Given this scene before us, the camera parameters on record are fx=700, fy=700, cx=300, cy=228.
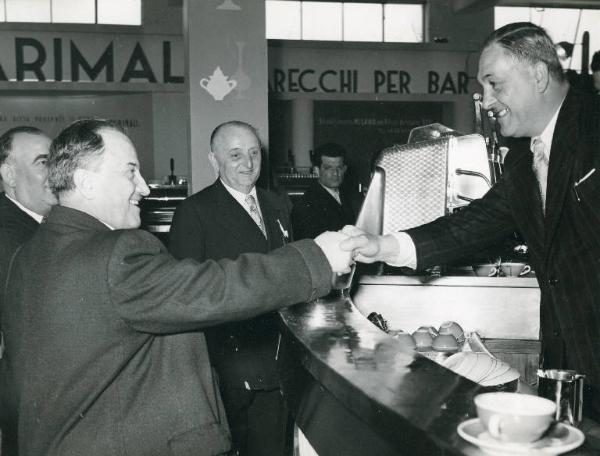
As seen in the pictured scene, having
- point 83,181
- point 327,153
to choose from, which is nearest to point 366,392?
point 83,181

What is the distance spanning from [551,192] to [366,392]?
100 centimetres

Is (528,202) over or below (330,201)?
over

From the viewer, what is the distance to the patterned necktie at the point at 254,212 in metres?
3.44

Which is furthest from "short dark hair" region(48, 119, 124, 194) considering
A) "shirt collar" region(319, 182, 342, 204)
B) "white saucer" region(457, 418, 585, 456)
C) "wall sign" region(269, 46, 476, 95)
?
"wall sign" region(269, 46, 476, 95)

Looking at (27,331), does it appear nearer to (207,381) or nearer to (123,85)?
(207,381)

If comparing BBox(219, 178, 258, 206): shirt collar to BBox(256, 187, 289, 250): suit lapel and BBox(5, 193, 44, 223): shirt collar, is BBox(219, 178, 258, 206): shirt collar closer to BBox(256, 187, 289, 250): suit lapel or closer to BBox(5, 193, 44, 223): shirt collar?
BBox(256, 187, 289, 250): suit lapel

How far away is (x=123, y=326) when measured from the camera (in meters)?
1.58

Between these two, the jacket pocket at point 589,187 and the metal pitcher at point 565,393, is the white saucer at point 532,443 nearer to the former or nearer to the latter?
the metal pitcher at point 565,393

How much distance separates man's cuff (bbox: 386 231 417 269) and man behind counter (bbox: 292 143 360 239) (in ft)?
8.11

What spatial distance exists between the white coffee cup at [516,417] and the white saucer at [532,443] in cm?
1

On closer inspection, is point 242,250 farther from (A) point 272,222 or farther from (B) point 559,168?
(B) point 559,168

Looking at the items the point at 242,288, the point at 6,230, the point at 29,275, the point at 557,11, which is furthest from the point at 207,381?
the point at 557,11

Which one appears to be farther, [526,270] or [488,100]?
[526,270]

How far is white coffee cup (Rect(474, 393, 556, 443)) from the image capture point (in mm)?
1014
